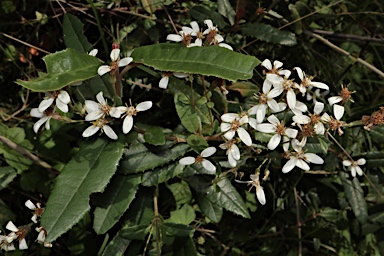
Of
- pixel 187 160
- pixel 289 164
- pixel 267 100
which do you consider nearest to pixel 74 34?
pixel 187 160

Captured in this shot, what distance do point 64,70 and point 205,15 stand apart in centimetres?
69

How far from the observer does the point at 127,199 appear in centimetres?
139

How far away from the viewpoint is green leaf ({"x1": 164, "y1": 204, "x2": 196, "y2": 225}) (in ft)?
5.51

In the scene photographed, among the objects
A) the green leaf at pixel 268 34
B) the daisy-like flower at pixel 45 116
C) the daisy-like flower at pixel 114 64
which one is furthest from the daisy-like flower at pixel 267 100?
the daisy-like flower at pixel 45 116

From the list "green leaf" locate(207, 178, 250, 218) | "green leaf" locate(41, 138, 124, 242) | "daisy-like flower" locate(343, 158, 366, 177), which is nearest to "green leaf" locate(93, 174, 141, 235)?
"green leaf" locate(41, 138, 124, 242)

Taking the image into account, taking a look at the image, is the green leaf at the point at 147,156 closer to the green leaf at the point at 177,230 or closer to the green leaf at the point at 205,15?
the green leaf at the point at 177,230

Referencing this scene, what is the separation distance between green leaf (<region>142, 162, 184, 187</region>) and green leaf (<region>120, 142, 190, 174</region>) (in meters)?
0.04

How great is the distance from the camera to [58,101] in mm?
1250

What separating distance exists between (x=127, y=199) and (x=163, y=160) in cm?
16

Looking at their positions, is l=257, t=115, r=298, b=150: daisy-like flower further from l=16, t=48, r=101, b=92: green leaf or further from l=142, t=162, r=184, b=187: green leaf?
l=16, t=48, r=101, b=92: green leaf

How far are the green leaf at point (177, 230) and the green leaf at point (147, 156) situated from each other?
232mm

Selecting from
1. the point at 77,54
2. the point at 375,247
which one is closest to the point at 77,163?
the point at 77,54

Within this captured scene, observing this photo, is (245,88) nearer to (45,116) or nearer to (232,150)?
(232,150)

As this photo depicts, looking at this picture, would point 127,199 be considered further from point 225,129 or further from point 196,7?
point 196,7
